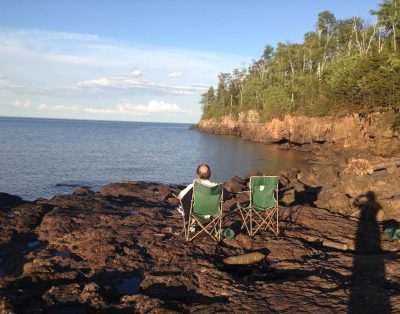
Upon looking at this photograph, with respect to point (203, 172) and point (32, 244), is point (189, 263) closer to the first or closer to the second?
point (203, 172)

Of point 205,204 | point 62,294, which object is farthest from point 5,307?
point 205,204

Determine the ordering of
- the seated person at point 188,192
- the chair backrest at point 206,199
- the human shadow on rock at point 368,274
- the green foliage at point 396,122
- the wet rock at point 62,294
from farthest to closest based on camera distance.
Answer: the green foliage at point 396,122 → the seated person at point 188,192 → the chair backrest at point 206,199 → the wet rock at point 62,294 → the human shadow on rock at point 368,274

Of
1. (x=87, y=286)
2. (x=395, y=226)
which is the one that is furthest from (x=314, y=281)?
(x=395, y=226)

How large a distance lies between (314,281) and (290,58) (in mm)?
65497

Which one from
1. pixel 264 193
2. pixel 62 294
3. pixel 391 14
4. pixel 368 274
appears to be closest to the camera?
pixel 62 294

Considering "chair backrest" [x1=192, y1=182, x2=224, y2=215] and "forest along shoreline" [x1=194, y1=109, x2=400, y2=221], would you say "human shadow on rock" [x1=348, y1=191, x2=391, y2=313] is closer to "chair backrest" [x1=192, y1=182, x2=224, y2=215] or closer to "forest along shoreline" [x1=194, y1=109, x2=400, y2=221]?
"forest along shoreline" [x1=194, y1=109, x2=400, y2=221]

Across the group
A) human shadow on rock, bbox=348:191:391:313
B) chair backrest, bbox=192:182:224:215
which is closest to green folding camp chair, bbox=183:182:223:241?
chair backrest, bbox=192:182:224:215

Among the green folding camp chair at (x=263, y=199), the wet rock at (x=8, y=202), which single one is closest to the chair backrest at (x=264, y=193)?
the green folding camp chair at (x=263, y=199)

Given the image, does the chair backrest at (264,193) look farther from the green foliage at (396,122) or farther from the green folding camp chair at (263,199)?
the green foliage at (396,122)

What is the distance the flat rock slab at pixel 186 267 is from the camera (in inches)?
217

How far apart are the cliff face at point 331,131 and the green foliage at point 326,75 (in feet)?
3.56

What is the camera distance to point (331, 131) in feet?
142

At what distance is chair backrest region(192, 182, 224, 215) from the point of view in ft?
26.5

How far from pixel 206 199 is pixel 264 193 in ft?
5.66
